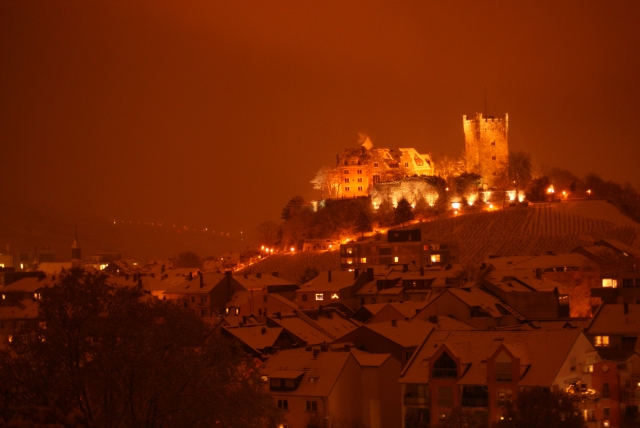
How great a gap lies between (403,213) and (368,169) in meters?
13.0

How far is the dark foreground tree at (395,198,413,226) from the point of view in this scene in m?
92.8

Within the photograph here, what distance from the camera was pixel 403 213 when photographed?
92.8 metres

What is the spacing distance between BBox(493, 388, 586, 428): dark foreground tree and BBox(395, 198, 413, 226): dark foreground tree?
2638 inches

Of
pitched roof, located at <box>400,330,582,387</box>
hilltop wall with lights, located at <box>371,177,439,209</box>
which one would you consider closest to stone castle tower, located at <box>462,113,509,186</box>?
hilltop wall with lights, located at <box>371,177,439,209</box>

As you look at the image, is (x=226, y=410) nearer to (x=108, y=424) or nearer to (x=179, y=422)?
(x=179, y=422)

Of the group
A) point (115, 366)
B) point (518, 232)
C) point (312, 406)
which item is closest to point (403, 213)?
Answer: point (518, 232)

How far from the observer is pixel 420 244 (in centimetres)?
7925


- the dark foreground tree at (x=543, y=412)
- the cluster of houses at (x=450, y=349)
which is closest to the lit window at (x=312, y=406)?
the cluster of houses at (x=450, y=349)

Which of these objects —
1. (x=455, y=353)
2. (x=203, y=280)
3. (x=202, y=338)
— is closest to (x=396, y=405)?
(x=455, y=353)

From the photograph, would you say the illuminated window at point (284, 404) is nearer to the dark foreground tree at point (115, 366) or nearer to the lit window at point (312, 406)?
the lit window at point (312, 406)

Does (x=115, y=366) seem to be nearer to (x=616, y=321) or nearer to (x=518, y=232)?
(x=616, y=321)

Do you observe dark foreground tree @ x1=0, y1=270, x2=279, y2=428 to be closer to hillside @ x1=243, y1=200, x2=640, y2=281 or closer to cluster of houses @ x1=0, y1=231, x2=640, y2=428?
cluster of houses @ x1=0, y1=231, x2=640, y2=428

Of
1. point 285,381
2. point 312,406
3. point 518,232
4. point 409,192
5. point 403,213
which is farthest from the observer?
point 409,192

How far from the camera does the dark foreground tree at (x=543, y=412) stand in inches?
981
